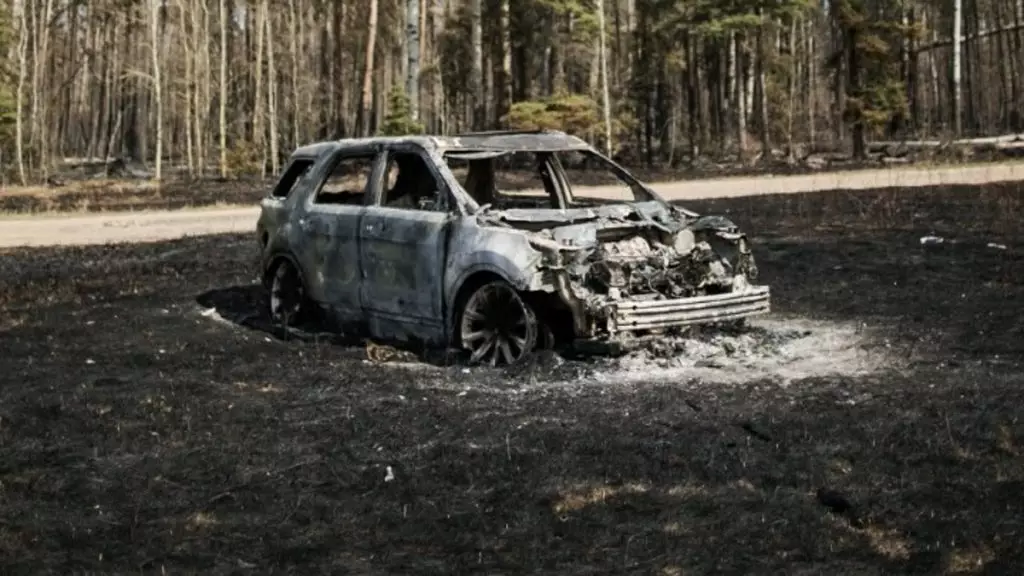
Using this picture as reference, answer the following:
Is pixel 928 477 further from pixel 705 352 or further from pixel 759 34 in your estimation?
pixel 759 34

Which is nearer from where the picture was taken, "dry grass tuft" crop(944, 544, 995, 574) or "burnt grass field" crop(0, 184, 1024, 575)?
"dry grass tuft" crop(944, 544, 995, 574)

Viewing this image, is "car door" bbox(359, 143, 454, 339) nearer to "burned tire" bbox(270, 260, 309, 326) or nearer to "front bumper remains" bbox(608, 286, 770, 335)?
"burned tire" bbox(270, 260, 309, 326)

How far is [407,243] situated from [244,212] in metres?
17.3

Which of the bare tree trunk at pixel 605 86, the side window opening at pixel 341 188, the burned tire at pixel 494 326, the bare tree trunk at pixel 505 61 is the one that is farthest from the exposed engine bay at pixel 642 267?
the bare tree trunk at pixel 505 61

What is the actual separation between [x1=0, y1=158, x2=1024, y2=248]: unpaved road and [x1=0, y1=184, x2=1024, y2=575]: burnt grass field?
11.1 m

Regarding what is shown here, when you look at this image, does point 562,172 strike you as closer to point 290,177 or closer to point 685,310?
point 685,310

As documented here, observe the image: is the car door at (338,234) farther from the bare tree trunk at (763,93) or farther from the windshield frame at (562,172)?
the bare tree trunk at (763,93)

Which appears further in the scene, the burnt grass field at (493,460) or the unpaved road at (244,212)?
the unpaved road at (244,212)

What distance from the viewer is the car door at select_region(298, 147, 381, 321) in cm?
999

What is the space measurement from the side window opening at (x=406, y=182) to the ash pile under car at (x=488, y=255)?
1 centimetres

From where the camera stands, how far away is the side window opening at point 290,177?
11195 millimetres

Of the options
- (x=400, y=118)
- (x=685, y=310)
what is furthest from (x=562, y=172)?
(x=400, y=118)

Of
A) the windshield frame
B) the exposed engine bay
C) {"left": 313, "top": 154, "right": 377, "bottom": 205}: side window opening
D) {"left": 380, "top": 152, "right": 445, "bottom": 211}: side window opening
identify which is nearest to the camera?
the exposed engine bay

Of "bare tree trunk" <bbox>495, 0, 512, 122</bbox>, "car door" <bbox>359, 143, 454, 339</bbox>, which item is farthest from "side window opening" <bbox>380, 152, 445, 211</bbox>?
"bare tree trunk" <bbox>495, 0, 512, 122</bbox>
